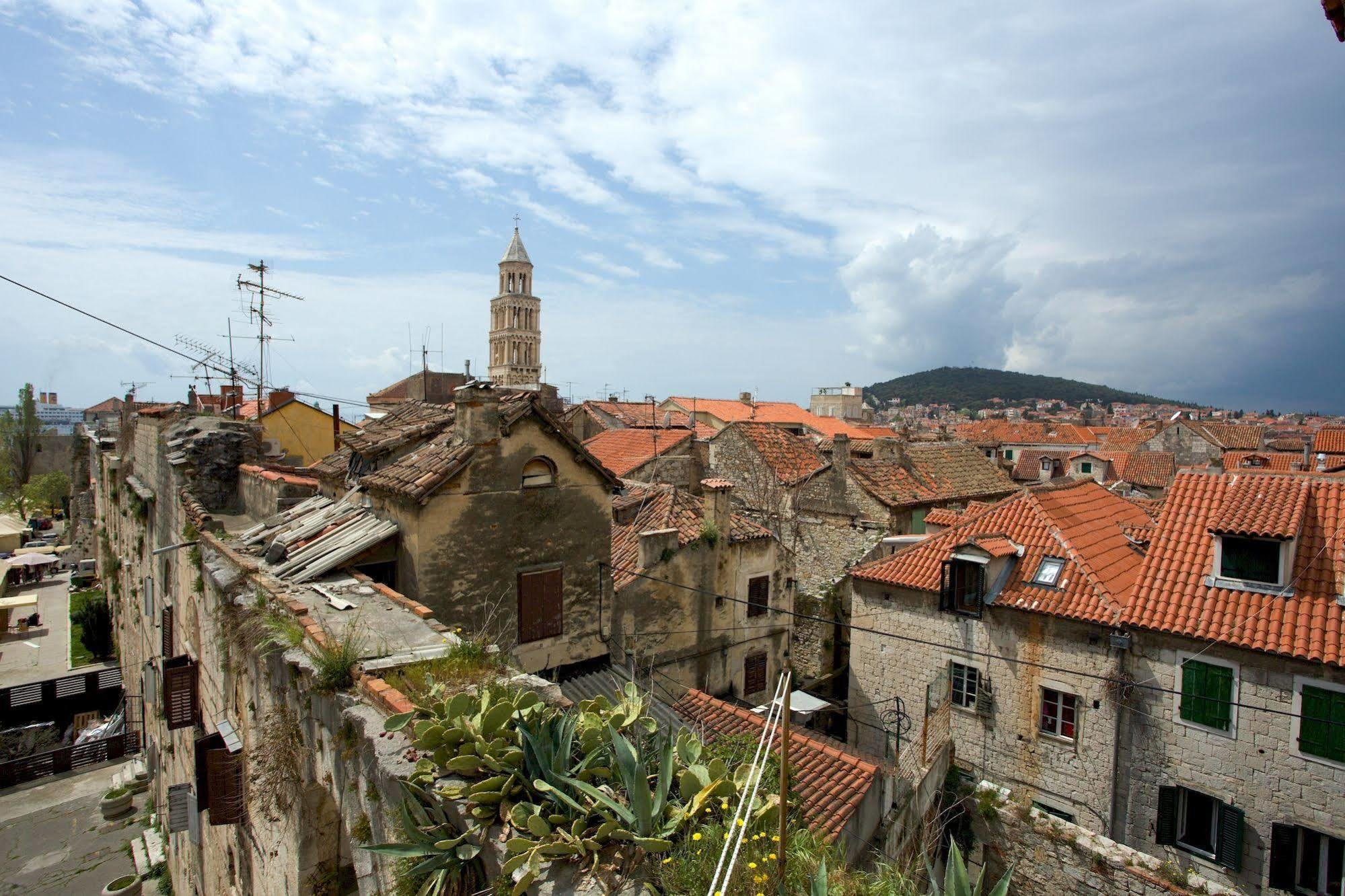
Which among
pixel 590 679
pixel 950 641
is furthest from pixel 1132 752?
pixel 590 679

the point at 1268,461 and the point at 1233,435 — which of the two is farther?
the point at 1233,435

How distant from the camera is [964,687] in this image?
14.5 m

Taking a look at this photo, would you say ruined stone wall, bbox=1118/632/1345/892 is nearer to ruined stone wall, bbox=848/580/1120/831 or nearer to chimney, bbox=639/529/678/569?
ruined stone wall, bbox=848/580/1120/831

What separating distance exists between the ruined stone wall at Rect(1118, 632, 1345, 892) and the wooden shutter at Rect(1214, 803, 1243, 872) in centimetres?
8

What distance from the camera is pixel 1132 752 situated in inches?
482

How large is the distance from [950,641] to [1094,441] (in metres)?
66.6

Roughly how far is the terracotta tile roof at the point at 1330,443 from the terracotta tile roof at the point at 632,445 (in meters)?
30.0

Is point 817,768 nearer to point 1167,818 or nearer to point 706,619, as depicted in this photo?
point 706,619

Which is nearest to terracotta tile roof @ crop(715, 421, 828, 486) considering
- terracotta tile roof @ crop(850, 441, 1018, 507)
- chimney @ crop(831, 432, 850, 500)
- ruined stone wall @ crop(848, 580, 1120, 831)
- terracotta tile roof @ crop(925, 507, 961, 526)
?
chimney @ crop(831, 432, 850, 500)

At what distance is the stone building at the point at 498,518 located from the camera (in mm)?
9180

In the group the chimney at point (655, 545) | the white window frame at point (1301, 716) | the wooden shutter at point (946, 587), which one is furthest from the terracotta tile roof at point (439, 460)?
the white window frame at point (1301, 716)

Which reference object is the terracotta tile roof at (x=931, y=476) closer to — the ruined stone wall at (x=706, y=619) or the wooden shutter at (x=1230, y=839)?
the ruined stone wall at (x=706, y=619)

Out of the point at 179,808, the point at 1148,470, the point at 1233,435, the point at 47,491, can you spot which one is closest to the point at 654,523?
the point at 179,808

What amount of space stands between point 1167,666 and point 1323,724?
2032 millimetres
